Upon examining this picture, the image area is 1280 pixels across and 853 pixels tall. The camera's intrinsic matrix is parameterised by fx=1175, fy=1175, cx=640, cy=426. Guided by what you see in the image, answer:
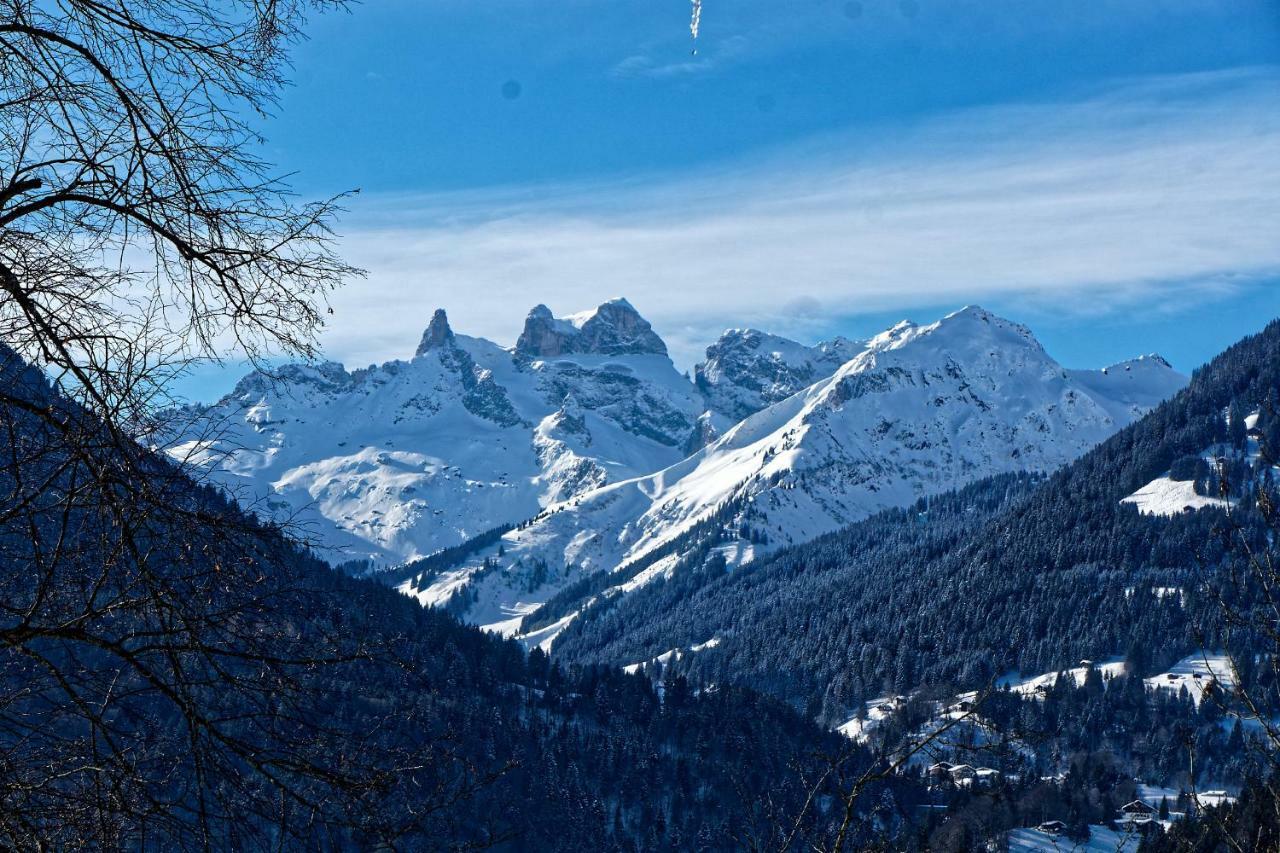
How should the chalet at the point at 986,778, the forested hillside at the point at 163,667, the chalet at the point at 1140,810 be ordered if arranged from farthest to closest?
1. the chalet at the point at 1140,810
2. the chalet at the point at 986,778
3. the forested hillside at the point at 163,667

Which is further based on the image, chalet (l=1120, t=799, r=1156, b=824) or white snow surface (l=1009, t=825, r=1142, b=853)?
white snow surface (l=1009, t=825, r=1142, b=853)

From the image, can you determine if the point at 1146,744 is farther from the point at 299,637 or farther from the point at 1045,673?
the point at 299,637

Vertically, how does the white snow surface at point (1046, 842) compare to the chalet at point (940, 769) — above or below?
below

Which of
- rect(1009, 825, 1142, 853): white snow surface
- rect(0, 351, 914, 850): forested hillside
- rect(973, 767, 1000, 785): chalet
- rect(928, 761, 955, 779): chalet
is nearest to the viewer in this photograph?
rect(0, 351, 914, 850): forested hillside

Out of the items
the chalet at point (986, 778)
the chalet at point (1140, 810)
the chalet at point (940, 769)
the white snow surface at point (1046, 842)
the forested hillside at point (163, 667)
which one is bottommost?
the white snow surface at point (1046, 842)

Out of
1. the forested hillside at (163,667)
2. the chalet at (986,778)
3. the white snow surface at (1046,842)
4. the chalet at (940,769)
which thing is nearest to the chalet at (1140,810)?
the white snow surface at (1046,842)

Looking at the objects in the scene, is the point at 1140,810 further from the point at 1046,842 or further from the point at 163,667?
the point at 1046,842

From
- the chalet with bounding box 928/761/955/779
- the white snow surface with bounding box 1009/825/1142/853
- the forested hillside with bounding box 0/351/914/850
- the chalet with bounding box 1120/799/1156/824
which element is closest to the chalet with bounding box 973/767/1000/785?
the chalet with bounding box 928/761/955/779

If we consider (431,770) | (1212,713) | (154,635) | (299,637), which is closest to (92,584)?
(154,635)

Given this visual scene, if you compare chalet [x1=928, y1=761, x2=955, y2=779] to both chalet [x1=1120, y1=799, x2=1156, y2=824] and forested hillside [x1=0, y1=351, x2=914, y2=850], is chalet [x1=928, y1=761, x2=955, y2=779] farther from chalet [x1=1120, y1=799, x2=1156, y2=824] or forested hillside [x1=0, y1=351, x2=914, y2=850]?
chalet [x1=1120, y1=799, x2=1156, y2=824]

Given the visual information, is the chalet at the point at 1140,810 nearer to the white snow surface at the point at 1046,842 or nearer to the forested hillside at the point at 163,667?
the white snow surface at the point at 1046,842

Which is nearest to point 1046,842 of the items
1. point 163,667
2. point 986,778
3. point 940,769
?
point 986,778

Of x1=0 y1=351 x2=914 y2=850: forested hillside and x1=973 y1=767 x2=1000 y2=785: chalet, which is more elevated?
x1=0 y1=351 x2=914 y2=850: forested hillside

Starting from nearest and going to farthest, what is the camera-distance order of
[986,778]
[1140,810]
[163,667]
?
[163,667]
[986,778]
[1140,810]
